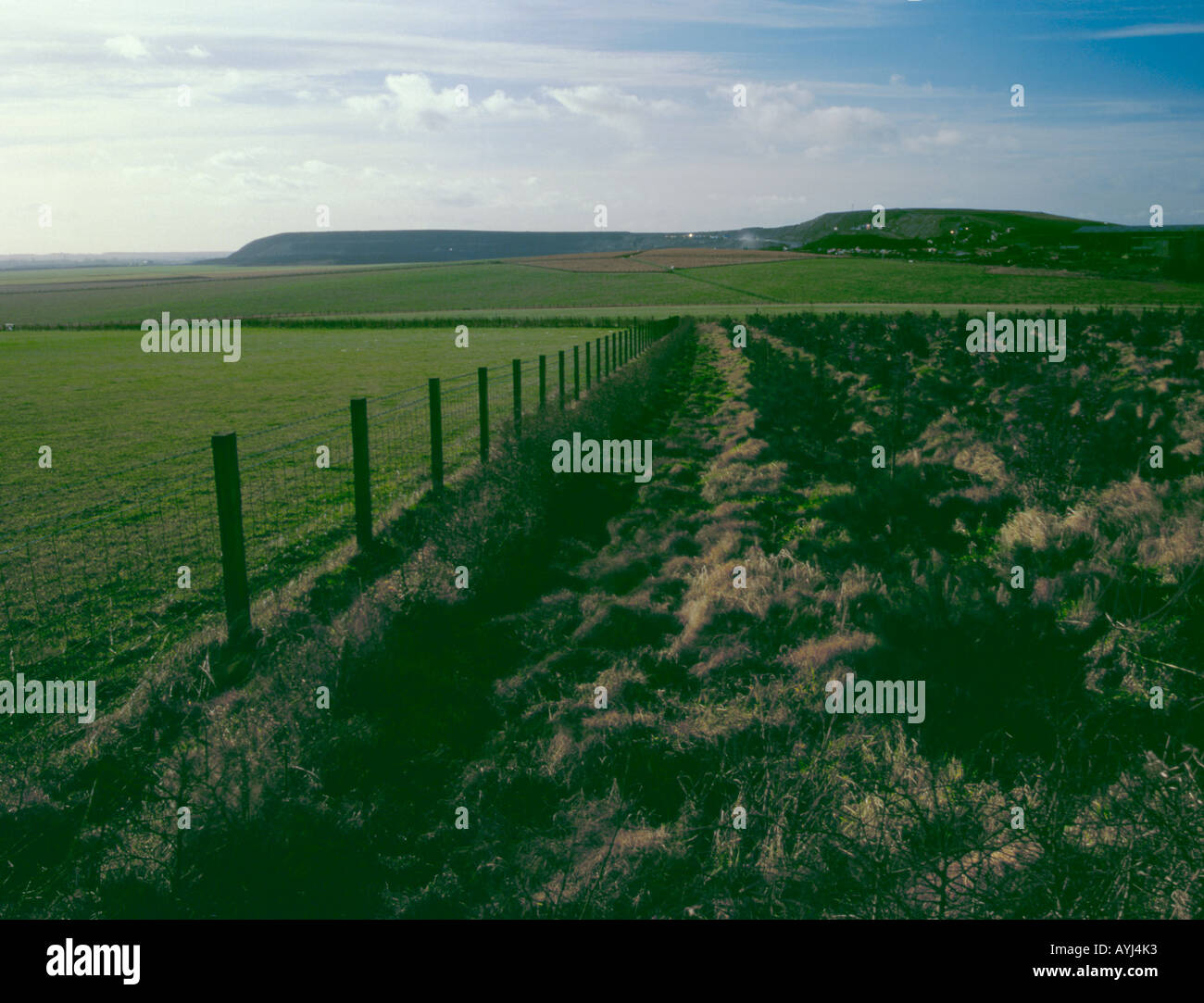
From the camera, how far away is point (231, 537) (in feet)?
19.1

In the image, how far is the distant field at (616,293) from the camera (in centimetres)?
6738

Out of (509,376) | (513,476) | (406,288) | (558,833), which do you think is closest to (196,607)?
(513,476)

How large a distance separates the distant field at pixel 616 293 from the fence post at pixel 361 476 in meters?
57.7

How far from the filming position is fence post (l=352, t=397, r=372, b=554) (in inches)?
295

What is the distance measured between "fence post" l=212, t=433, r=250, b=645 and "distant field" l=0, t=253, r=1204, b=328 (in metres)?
59.5

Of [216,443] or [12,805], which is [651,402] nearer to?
[216,443]

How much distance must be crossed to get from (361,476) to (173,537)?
9.28 feet

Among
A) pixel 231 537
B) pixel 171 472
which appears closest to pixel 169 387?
pixel 171 472
